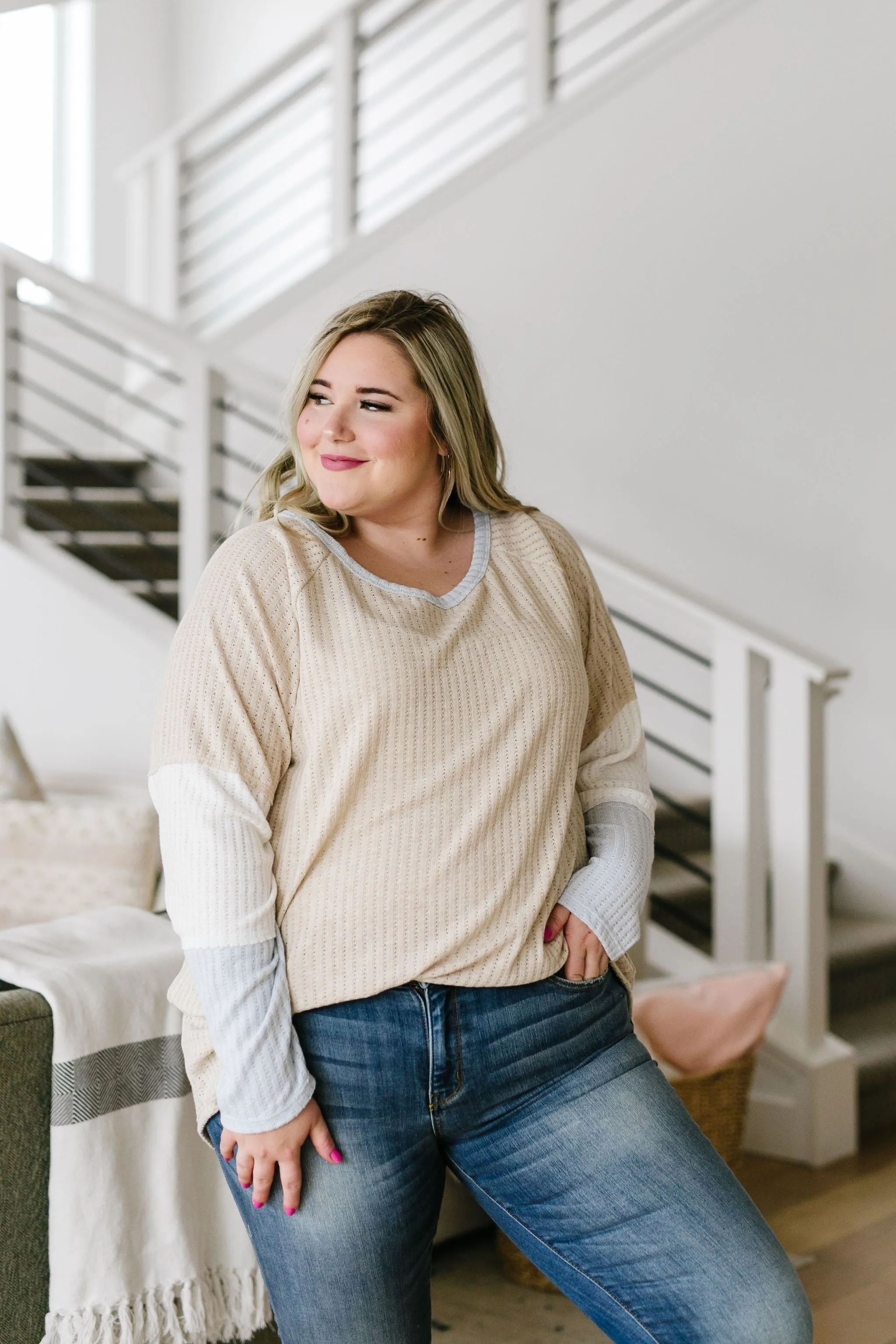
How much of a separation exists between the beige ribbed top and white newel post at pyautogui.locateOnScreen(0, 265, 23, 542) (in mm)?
2594

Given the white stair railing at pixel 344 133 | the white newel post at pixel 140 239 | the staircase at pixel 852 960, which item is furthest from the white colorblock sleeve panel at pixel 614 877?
the white newel post at pixel 140 239

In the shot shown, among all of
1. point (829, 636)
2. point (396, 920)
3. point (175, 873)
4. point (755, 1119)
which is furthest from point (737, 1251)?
point (829, 636)

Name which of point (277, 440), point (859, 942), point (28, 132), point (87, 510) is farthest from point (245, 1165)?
point (28, 132)

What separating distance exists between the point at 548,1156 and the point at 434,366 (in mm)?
733

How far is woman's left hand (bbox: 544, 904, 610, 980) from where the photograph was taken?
50.5 inches

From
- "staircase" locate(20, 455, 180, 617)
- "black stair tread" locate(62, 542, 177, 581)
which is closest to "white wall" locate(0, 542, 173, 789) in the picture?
"staircase" locate(20, 455, 180, 617)

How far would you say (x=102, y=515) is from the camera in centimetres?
404

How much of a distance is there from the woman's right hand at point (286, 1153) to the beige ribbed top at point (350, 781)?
0.31 ft

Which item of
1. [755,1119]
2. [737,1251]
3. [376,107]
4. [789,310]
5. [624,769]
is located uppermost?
[376,107]

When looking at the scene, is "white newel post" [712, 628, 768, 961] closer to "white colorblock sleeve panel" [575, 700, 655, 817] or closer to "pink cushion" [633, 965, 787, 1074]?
"pink cushion" [633, 965, 787, 1074]

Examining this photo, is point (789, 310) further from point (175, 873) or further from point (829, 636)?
point (175, 873)

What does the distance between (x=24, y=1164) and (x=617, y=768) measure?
84cm

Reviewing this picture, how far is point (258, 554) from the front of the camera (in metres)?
1.26

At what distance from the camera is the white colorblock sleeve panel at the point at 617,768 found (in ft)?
4.77
